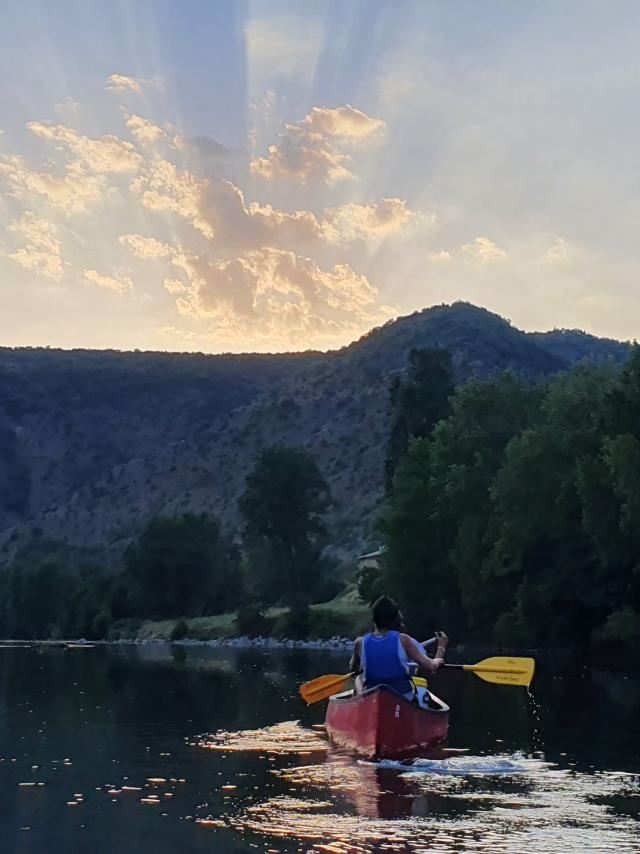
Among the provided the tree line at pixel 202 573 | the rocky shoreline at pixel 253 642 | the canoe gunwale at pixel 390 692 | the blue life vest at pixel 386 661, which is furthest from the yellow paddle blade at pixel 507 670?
the tree line at pixel 202 573

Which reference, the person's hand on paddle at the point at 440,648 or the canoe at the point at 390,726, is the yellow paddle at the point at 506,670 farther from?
the canoe at the point at 390,726

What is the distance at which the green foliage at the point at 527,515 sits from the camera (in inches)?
1907

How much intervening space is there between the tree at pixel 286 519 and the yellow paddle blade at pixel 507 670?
231 feet

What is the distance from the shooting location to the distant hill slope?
482 ft

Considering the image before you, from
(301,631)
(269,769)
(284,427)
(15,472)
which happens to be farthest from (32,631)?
(269,769)

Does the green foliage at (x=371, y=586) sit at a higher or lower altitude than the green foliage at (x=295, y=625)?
higher

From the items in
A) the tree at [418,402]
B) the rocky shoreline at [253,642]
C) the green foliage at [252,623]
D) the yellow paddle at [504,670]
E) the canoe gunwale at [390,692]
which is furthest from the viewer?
the tree at [418,402]

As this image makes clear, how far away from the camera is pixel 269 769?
20.3 metres

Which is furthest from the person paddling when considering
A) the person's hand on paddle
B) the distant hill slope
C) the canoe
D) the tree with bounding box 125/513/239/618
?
the distant hill slope

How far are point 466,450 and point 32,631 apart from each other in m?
59.4

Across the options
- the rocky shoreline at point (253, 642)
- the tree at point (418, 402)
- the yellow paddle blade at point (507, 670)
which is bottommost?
the yellow paddle blade at point (507, 670)

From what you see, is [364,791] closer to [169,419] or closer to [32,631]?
[32,631]

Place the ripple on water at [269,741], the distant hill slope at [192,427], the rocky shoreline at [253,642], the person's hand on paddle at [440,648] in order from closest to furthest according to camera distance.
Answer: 1. the ripple on water at [269,741]
2. the person's hand on paddle at [440,648]
3. the rocky shoreline at [253,642]
4. the distant hill slope at [192,427]

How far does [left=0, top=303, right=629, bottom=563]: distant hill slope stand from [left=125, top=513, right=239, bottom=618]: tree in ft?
58.6
